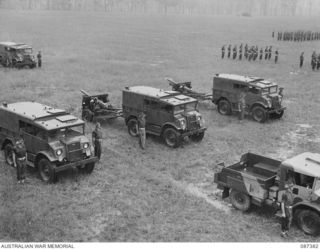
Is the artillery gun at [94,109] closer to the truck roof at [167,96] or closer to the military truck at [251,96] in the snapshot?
the truck roof at [167,96]

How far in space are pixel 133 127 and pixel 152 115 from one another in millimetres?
1370

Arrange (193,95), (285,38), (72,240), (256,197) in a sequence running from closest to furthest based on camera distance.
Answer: (72,240) → (256,197) → (193,95) → (285,38)

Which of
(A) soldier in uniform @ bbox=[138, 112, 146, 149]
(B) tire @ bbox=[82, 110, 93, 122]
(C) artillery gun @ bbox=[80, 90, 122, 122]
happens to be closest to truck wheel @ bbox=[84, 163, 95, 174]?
(A) soldier in uniform @ bbox=[138, 112, 146, 149]

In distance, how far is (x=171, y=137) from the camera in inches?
687

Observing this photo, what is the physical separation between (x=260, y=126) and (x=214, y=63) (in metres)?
20.1

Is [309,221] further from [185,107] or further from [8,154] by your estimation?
[8,154]

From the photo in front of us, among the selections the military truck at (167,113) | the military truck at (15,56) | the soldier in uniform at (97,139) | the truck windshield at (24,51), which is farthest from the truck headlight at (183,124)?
the truck windshield at (24,51)

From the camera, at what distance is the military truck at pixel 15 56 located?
32.8 meters

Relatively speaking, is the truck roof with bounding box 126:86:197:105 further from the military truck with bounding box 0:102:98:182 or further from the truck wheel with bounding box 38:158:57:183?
the truck wheel with bounding box 38:158:57:183

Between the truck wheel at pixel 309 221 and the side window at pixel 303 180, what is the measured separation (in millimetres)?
641

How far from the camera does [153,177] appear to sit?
14.7 metres

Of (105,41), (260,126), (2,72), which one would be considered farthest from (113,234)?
(105,41)

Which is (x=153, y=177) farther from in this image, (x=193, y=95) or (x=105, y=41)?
(x=105, y=41)

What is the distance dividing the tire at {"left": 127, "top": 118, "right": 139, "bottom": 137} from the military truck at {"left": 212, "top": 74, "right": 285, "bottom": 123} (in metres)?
5.95
